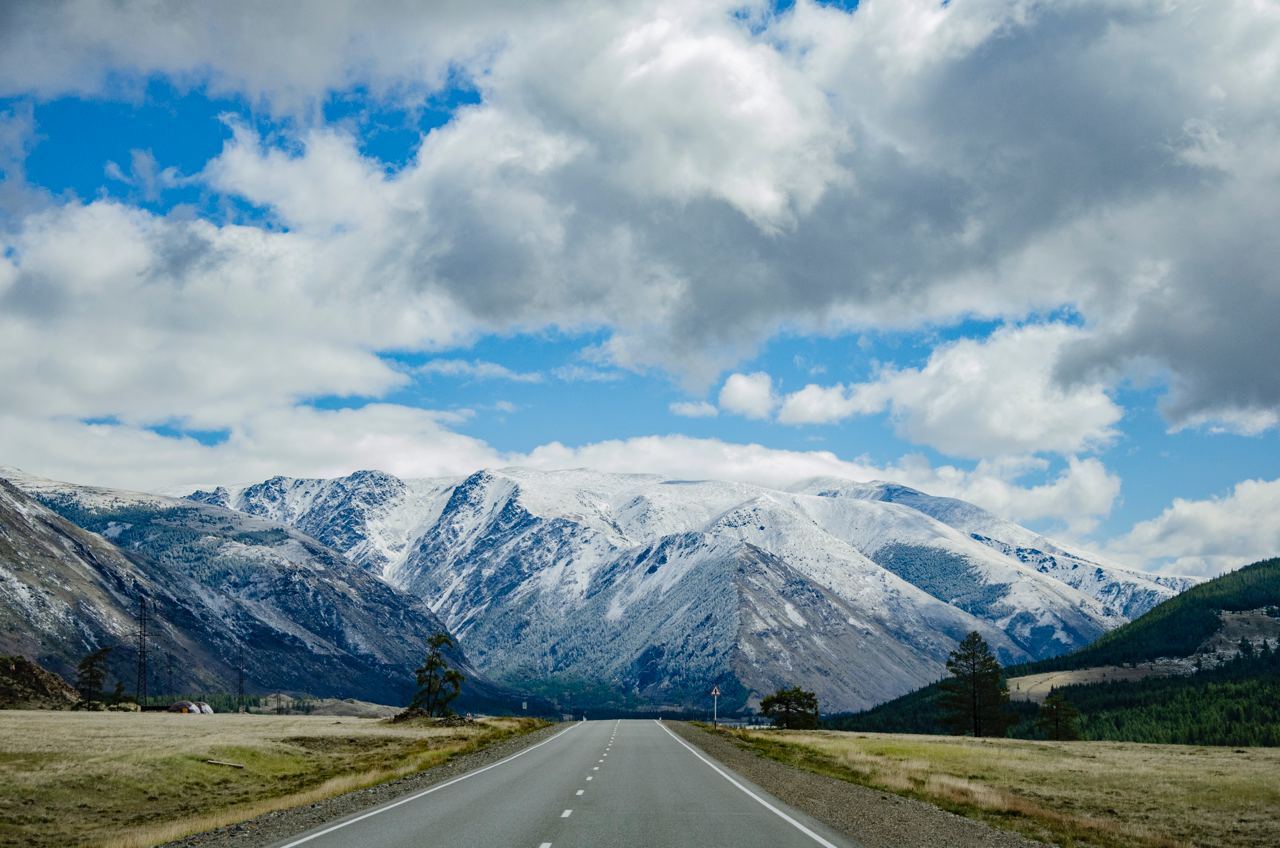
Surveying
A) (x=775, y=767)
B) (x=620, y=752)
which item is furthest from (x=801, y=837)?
(x=620, y=752)

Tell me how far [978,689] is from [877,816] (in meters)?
109

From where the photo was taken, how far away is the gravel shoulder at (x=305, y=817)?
24391 mm

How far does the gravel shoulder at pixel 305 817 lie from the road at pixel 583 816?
79 centimetres

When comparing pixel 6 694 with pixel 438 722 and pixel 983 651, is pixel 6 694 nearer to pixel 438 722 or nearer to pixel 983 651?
pixel 438 722

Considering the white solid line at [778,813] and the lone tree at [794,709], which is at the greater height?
the white solid line at [778,813]

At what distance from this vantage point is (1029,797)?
3994 cm

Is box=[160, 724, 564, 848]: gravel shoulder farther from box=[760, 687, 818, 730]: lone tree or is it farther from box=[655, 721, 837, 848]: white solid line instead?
→ box=[760, 687, 818, 730]: lone tree

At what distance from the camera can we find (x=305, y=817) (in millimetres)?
28766

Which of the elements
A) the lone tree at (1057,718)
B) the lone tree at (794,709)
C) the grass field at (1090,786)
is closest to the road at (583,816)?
the grass field at (1090,786)

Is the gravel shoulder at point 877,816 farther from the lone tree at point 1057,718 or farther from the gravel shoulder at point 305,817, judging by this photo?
the lone tree at point 1057,718

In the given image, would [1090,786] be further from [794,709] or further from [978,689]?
[794,709]

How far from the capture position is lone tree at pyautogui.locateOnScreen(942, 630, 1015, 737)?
12950 centimetres

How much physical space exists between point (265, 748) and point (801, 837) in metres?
41.7

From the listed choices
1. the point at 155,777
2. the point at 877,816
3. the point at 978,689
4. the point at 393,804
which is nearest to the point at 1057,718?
the point at 978,689
